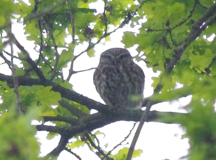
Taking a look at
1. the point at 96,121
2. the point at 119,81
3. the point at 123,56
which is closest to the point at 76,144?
the point at 96,121

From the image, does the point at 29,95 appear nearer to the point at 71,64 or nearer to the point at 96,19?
the point at 71,64

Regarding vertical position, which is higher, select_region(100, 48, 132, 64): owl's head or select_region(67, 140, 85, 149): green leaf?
select_region(100, 48, 132, 64): owl's head

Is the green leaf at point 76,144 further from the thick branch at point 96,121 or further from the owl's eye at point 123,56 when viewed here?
the owl's eye at point 123,56

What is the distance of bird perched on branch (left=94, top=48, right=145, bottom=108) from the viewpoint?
7.24m

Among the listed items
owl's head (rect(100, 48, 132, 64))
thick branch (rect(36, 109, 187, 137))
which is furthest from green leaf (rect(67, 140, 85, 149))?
Answer: owl's head (rect(100, 48, 132, 64))

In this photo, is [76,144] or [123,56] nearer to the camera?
[76,144]

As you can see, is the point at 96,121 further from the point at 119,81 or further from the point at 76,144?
the point at 119,81

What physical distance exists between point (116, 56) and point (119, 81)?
20.4 inches

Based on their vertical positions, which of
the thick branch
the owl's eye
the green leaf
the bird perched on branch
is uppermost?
the owl's eye

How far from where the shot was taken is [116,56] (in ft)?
25.4

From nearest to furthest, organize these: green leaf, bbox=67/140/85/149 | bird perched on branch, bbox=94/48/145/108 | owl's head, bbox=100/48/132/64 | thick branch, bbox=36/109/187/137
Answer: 1. thick branch, bbox=36/109/187/137
2. green leaf, bbox=67/140/85/149
3. bird perched on branch, bbox=94/48/145/108
4. owl's head, bbox=100/48/132/64

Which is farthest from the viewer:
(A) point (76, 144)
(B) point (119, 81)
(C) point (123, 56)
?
(C) point (123, 56)

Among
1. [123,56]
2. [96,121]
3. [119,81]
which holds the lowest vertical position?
[96,121]

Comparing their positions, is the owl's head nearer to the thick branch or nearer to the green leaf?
the green leaf
